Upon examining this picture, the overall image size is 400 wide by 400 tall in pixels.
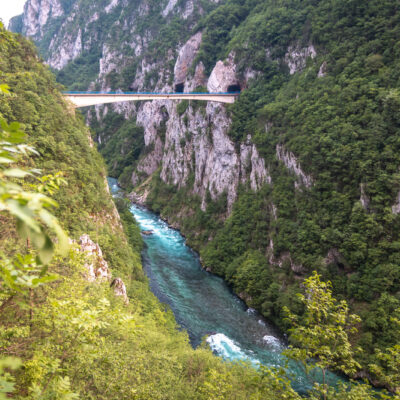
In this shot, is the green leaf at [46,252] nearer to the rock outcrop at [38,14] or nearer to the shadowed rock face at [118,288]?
the shadowed rock face at [118,288]

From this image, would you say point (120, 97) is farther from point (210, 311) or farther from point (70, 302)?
point (70, 302)

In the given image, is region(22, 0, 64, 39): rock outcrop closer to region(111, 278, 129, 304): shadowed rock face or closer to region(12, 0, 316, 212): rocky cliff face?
region(12, 0, 316, 212): rocky cliff face

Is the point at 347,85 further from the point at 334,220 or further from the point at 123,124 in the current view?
the point at 123,124

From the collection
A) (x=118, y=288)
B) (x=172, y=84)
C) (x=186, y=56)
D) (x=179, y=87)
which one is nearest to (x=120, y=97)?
(x=118, y=288)

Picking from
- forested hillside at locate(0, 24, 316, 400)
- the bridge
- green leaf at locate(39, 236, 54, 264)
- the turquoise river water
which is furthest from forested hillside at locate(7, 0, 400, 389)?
green leaf at locate(39, 236, 54, 264)

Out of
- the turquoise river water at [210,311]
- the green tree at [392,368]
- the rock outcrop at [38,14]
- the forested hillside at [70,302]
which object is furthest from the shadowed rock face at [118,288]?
the rock outcrop at [38,14]
